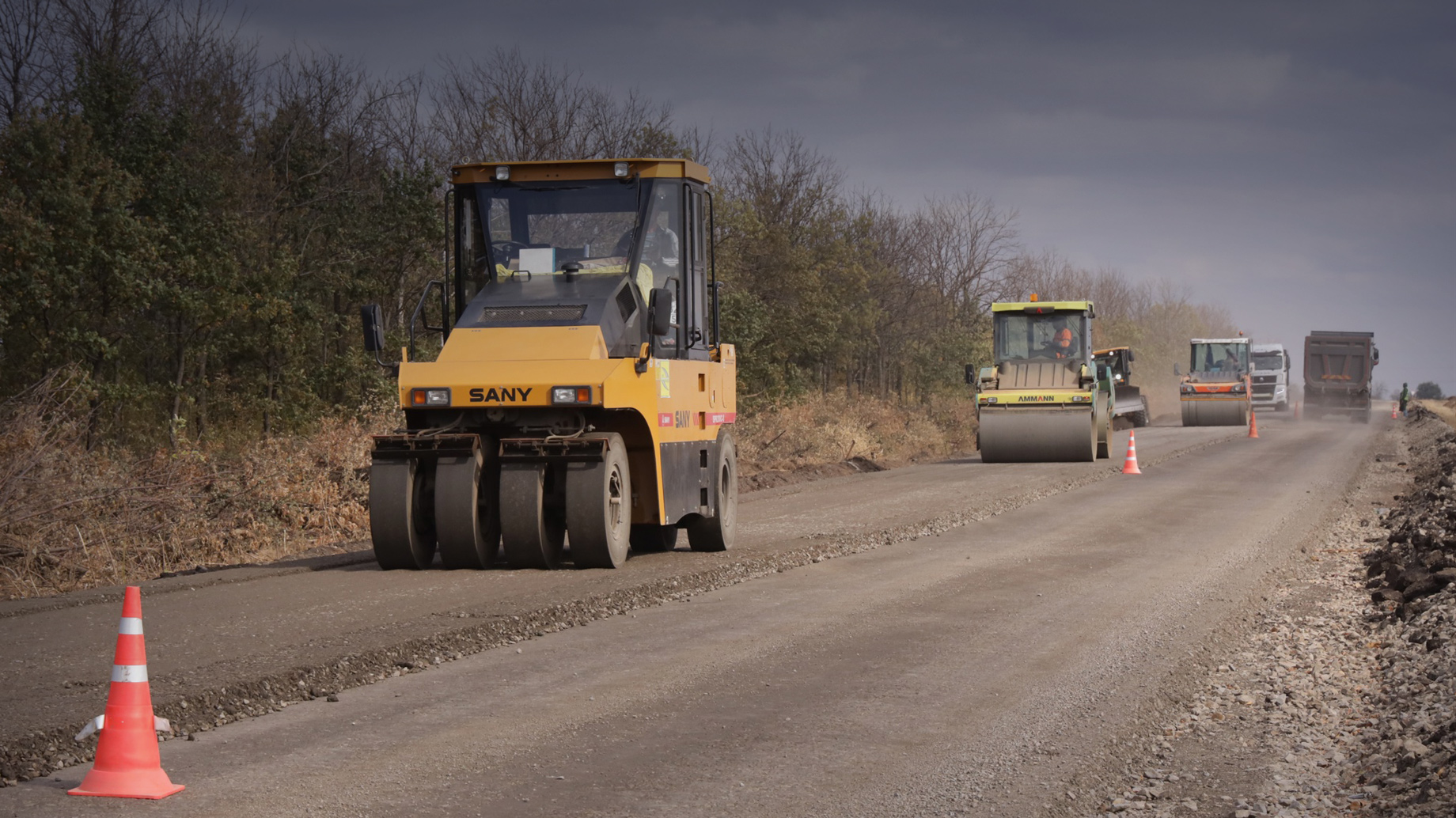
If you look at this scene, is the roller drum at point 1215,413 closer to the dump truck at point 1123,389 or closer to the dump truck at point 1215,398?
the dump truck at point 1215,398

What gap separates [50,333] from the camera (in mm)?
20328

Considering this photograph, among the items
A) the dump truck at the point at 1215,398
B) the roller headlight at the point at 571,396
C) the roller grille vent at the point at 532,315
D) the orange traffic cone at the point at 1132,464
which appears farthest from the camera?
the dump truck at the point at 1215,398

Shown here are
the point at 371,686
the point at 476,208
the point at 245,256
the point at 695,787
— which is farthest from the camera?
the point at 245,256

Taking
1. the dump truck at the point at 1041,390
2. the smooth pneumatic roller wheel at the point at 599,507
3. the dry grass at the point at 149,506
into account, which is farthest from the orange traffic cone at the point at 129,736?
the dump truck at the point at 1041,390

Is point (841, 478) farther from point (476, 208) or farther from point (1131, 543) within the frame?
point (476, 208)

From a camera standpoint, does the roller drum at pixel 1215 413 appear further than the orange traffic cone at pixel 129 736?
Yes

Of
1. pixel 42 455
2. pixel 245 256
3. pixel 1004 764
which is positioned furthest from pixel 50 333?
pixel 1004 764

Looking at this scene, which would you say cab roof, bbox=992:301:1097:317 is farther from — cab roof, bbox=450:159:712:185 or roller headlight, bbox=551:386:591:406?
roller headlight, bbox=551:386:591:406

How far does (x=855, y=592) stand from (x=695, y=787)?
5182mm

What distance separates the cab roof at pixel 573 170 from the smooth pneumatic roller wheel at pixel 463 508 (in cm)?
248

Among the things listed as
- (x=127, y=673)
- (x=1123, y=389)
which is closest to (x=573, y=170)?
(x=127, y=673)

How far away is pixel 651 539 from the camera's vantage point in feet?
42.4

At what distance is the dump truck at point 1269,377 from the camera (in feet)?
179

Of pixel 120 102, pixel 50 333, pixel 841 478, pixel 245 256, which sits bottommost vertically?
pixel 841 478
